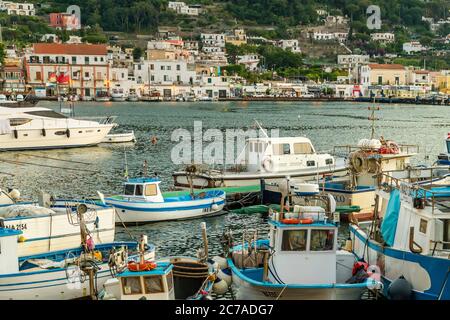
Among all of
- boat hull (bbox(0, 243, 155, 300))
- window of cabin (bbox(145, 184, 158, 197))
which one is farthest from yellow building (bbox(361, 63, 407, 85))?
boat hull (bbox(0, 243, 155, 300))

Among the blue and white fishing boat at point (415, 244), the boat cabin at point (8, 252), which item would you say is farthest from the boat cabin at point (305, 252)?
the boat cabin at point (8, 252)

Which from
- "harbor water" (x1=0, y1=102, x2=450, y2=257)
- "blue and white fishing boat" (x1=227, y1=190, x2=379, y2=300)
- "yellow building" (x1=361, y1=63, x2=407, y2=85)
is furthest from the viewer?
"yellow building" (x1=361, y1=63, x2=407, y2=85)

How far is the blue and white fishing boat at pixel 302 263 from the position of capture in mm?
14500

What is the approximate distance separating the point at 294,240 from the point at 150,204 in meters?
11.5

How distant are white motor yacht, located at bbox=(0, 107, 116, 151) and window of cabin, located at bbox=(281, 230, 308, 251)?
126ft

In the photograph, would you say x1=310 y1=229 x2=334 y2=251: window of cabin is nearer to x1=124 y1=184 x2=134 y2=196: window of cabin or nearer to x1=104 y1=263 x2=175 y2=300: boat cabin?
x1=104 y1=263 x2=175 y2=300: boat cabin

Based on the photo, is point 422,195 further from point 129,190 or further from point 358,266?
point 129,190

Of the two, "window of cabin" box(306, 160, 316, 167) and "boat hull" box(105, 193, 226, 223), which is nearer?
"boat hull" box(105, 193, 226, 223)

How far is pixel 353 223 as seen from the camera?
63.5 ft

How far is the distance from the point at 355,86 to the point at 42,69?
68569 millimetres

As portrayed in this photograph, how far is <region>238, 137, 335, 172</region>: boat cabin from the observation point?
31.5 meters

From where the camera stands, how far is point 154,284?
13758 mm

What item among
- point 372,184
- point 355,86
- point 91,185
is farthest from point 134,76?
point 372,184
